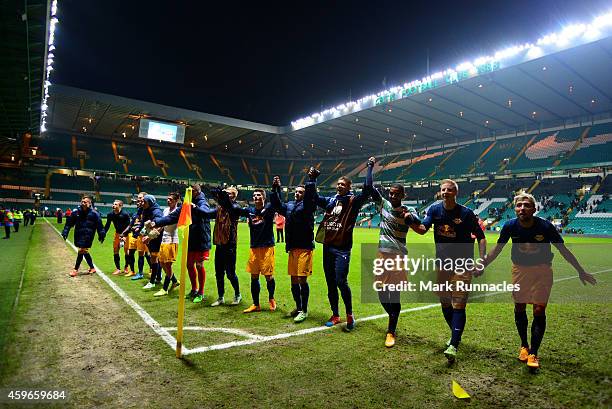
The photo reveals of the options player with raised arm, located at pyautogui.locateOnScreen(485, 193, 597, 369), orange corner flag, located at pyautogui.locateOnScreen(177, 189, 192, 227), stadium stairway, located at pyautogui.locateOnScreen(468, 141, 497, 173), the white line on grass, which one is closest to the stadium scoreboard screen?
stadium stairway, located at pyautogui.locateOnScreen(468, 141, 497, 173)

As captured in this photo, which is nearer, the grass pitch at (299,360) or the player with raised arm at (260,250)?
the grass pitch at (299,360)

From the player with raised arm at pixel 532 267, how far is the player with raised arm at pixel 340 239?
6.40 ft

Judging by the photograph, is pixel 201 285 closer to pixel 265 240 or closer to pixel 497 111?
pixel 265 240

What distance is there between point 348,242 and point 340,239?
13 centimetres

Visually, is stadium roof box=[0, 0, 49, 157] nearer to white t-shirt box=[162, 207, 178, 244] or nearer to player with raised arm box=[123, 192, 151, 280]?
player with raised arm box=[123, 192, 151, 280]

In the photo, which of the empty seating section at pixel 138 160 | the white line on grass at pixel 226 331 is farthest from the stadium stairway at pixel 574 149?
the empty seating section at pixel 138 160

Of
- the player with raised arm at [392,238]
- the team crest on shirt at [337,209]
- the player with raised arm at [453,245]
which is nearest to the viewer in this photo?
the player with raised arm at [453,245]

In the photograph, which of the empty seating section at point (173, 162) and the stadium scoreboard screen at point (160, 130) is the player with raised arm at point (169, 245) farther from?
the empty seating section at point (173, 162)

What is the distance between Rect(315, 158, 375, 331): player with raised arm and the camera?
5.21m

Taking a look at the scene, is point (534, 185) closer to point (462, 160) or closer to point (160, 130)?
point (462, 160)

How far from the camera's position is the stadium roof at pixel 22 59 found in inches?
533

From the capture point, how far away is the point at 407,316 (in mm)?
5922

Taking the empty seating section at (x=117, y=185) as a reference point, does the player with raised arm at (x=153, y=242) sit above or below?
below

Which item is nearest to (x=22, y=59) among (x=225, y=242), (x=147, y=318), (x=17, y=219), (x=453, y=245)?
(x=17, y=219)
